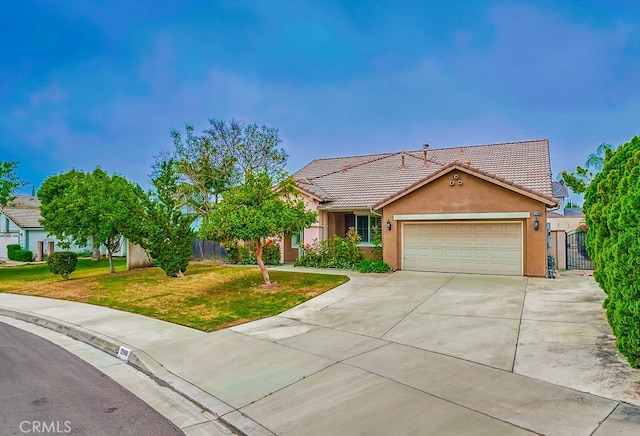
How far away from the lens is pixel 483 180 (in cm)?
1451

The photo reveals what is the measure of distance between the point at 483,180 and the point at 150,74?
26.3 metres

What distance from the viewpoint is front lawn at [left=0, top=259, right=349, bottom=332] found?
10.0m

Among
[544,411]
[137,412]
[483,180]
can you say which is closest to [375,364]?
[544,411]

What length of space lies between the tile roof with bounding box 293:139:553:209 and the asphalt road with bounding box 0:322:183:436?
1239 centimetres

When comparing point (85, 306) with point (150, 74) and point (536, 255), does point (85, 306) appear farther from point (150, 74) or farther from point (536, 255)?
point (150, 74)

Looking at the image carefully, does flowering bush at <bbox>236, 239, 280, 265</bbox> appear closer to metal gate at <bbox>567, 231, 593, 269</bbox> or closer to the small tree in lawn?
the small tree in lawn

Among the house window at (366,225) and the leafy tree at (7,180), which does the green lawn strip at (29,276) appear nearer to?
the leafy tree at (7,180)

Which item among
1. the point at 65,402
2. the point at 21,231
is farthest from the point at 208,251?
the point at 21,231

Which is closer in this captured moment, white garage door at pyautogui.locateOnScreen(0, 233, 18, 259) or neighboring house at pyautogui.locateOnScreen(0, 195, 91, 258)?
neighboring house at pyautogui.locateOnScreen(0, 195, 91, 258)

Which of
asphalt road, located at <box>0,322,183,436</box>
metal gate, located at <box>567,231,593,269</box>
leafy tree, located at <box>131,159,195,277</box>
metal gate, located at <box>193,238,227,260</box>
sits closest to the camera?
asphalt road, located at <box>0,322,183,436</box>

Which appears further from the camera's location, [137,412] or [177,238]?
[177,238]

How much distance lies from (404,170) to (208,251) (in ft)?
40.7

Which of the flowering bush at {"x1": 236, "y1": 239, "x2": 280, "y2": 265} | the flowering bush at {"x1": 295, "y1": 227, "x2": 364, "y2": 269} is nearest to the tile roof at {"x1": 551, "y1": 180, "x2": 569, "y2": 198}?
the flowering bush at {"x1": 295, "y1": 227, "x2": 364, "y2": 269}

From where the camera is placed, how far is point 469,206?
1471 centimetres
